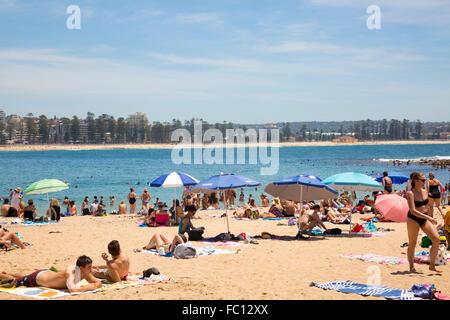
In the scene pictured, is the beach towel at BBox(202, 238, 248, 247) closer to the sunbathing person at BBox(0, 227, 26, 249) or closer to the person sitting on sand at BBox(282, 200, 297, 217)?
the sunbathing person at BBox(0, 227, 26, 249)

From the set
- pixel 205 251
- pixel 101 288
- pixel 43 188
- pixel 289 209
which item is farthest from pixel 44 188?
pixel 101 288

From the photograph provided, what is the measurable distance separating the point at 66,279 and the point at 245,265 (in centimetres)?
328

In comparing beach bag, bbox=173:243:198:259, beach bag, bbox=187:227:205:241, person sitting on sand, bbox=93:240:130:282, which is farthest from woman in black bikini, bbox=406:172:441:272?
beach bag, bbox=187:227:205:241

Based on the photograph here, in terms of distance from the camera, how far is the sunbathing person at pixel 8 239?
10169 millimetres

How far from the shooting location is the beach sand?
6531mm

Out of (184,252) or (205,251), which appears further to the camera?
(205,251)

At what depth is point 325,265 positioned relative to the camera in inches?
331

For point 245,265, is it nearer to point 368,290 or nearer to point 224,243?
point 224,243

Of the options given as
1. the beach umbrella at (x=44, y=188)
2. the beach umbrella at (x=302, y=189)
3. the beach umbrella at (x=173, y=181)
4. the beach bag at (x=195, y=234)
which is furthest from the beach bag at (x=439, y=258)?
the beach umbrella at (x=44, y=188)

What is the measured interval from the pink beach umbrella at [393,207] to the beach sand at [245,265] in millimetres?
561

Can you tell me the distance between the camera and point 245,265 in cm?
848

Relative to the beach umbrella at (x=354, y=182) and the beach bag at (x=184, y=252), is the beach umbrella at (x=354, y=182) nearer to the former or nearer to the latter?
the beach umbrella at (x=354, y=182)

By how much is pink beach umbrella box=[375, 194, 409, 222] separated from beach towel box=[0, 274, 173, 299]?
6.56m
